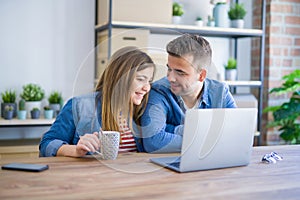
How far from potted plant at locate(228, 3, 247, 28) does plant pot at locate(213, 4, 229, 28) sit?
62 millimetres

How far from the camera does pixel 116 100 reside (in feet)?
4.34

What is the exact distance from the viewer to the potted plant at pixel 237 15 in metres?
3.36

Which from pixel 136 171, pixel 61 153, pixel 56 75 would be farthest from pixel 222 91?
pixel 56 75

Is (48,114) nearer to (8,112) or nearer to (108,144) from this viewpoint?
(8,112)

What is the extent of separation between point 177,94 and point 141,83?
0.43 ft

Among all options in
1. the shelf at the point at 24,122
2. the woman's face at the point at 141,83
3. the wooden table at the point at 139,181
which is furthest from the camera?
the shelf at the point at 24,122

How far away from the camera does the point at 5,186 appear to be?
1.04 m

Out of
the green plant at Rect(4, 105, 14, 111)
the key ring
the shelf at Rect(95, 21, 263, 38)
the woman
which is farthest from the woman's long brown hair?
the green plant at Rect(4, 105, 14, 111)

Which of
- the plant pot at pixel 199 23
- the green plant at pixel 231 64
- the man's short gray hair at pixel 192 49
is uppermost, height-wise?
the plant pot at pixel 199 23

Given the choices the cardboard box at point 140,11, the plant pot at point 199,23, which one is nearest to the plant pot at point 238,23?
the plant pot at point 199,23

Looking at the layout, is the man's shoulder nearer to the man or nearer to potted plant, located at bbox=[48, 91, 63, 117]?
the man

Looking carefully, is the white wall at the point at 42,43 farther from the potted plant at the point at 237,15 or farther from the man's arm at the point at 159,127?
the man's arm at the point at 159,127

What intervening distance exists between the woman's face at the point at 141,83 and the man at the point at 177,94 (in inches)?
1.2

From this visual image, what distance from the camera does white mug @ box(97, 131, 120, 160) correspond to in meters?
1.33
